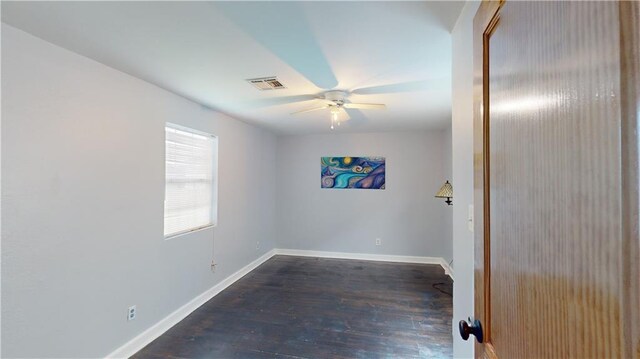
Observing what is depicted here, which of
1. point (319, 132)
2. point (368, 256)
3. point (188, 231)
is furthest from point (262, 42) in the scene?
point (368, 256)

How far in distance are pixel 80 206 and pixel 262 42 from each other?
1.73m

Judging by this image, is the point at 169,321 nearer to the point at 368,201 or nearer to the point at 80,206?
the point at 80,206

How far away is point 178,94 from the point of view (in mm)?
2740

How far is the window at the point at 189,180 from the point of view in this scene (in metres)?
2.80

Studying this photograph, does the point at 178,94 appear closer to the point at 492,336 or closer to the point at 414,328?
the point at 492,336

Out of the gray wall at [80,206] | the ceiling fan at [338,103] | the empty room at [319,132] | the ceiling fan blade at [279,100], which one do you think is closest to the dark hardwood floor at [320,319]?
the empty room at [319,132]

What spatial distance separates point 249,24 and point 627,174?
1.65 meters

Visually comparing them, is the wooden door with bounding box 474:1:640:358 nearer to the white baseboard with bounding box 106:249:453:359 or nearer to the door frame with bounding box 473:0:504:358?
the door frame with bounding box 473:0:504:358

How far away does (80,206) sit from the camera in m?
1.89

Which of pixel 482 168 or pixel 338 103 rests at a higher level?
pixel 338 103

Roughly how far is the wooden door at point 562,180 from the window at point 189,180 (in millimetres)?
2880

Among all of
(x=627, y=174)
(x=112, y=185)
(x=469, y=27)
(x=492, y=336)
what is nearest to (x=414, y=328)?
(x=492, y=336)

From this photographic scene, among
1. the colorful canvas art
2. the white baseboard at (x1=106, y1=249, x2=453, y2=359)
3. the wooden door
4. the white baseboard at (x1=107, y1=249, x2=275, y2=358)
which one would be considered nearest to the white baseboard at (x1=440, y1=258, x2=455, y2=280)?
the white baseboard at (x1=106, y1=249, x2=453, y2=359)

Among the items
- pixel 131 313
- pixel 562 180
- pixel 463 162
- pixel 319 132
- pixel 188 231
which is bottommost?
pixel 131 313
